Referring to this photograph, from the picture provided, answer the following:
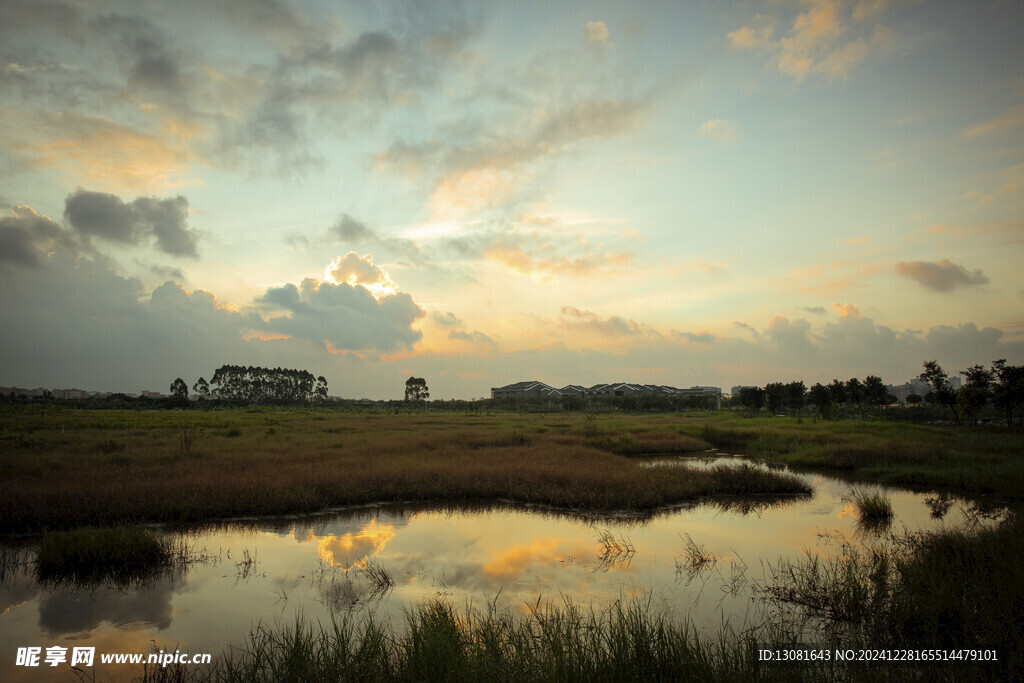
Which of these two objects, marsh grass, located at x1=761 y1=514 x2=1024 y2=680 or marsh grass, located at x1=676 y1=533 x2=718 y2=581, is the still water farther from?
marsh grass, located at x1=761 y1=514 x2=1024 y2=680

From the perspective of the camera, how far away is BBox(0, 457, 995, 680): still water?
7.98m

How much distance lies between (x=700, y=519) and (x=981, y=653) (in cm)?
1011

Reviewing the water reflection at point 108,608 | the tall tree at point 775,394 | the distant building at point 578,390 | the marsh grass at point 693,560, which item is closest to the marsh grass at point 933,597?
the marsh grass at point 693,560

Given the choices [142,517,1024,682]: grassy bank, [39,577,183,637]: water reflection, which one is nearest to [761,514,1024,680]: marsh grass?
[142,517,1024,682]: grassy bank

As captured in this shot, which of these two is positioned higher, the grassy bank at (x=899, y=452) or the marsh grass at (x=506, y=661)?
the marsh grass at (x=506, y=661)

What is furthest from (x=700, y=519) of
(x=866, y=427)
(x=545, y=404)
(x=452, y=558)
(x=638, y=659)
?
(x=545, y=404)

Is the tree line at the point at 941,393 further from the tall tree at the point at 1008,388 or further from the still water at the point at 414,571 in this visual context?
the still water at the point at 414,571

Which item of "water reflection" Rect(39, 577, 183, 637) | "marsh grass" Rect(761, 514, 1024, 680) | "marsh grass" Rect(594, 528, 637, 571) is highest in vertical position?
"marsh grass" Rect(761, 514, 1024, 680)

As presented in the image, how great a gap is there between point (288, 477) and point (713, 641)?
50.7 feet

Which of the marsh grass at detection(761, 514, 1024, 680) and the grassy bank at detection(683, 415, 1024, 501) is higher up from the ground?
the marsh grass at detection(761, 514, 1024, 680)

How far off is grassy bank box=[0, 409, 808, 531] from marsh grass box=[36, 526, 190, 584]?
292 centimetres

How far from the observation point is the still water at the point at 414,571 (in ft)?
26.2

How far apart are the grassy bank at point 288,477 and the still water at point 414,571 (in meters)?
1.18

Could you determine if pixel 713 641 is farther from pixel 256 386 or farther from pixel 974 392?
pixel 256 386
